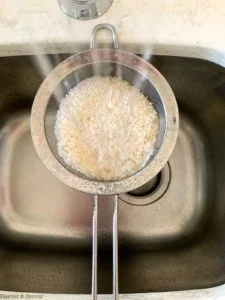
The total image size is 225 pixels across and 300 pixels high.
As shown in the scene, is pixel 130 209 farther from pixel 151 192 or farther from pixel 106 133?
pixel 106 133

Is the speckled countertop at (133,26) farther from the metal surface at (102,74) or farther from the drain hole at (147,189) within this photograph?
the drain hole at (147,189)

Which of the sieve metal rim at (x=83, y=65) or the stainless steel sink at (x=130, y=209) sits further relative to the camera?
the stainless steel sink at (x=130, y=209)

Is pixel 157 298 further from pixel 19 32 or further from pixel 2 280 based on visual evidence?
pixel 19 32

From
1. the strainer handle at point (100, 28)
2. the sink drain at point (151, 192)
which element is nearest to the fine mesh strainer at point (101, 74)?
the strainer handle at point (100, 28)

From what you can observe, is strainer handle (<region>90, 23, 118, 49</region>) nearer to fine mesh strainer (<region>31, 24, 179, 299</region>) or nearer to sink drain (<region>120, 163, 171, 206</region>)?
fine mesh strainer (<region>31, 24, 179, 299</region>)

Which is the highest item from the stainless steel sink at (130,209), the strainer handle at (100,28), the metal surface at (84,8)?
the metal surface at (84,8)

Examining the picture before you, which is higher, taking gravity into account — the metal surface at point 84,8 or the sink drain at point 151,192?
the metal surface at point 84,8
